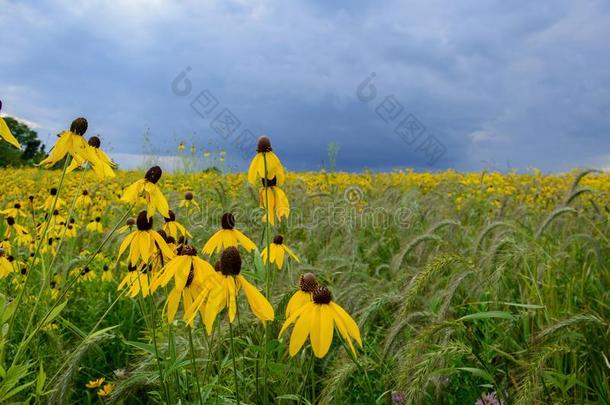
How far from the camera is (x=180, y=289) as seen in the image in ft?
4.94

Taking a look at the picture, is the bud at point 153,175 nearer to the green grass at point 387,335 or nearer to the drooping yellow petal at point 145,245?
the drooping yellow petal at point 145,245

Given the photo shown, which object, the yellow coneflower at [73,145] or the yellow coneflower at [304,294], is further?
the yellow coneflower at [73,145]

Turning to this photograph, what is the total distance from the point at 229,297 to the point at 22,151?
2644 cm

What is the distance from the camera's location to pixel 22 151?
24.3 meters

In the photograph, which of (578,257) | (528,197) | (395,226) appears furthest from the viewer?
(528,197)

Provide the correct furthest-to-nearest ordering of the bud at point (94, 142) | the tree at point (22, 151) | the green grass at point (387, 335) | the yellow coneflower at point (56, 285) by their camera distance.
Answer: the tree at point (22, 151) → the yellow coneflower at point (56, 285) → the bud at point (94, 142) → the green grass at point (387, 335)

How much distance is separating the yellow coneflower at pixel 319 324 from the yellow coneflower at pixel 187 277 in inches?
10.8

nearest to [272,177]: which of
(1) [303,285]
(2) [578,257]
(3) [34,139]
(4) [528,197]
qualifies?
(1) [303,285]

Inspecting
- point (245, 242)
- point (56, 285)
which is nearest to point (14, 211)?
point (56, 285)

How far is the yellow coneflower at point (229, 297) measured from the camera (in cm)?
134

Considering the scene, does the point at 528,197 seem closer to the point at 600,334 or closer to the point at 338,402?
the point at 600,334

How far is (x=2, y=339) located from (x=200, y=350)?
78cm

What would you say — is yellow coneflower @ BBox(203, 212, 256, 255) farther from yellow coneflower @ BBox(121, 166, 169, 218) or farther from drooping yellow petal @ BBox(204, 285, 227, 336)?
drooping yellow petal @ BBox(204, 285, 227, 336)

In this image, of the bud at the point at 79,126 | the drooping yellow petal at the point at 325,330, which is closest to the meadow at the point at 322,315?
the drooping yellow petal at the point at 325,330
